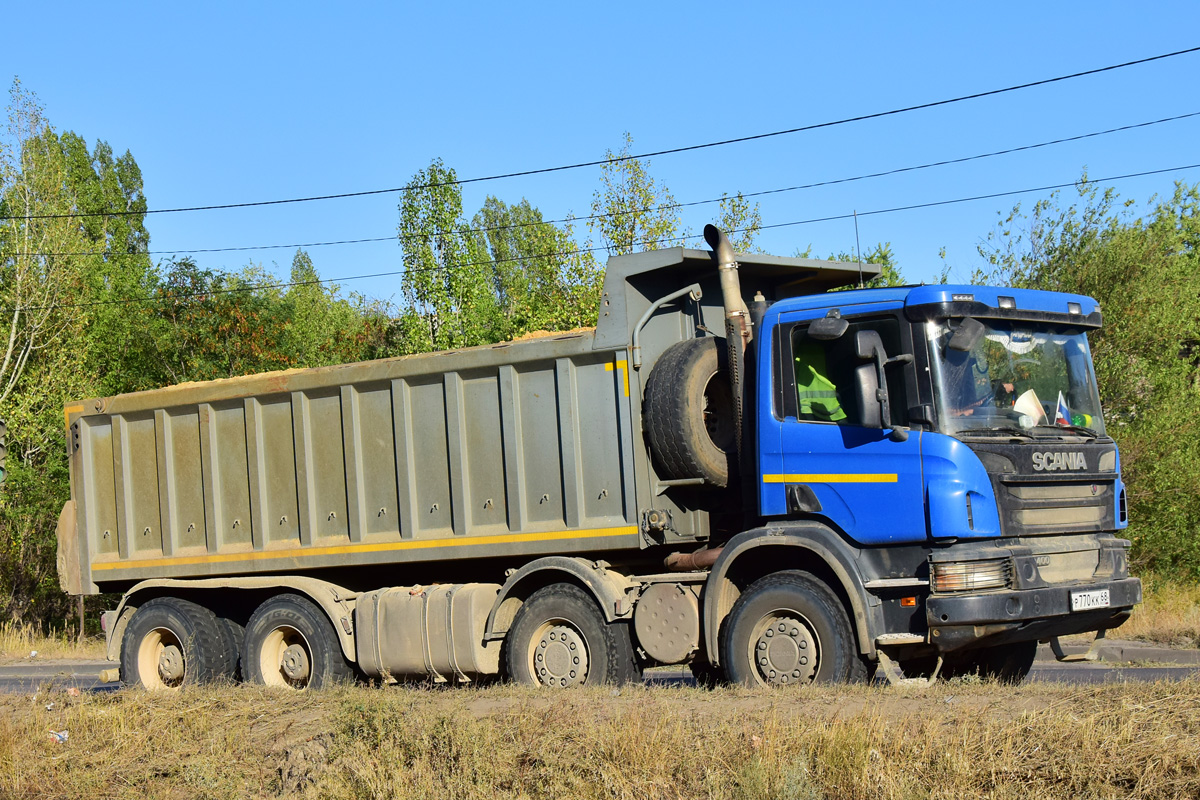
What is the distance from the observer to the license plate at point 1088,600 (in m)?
7.88

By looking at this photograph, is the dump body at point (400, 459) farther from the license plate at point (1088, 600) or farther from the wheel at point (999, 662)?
the license plate at point (1088, 600)

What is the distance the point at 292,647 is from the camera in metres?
11.3

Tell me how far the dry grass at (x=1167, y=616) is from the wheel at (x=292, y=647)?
8861 mm

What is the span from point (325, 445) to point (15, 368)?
18093mm

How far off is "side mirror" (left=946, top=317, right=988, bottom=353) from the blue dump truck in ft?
0.06

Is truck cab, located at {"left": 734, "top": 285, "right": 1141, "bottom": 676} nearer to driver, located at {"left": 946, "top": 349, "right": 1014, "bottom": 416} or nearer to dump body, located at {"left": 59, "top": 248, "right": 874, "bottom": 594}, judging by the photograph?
driver, located at {"left": 946, "top": 349, "right": 1014, "bottom": 416}

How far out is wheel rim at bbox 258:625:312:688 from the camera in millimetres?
11195

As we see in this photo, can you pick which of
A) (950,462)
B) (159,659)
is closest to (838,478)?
(950,462)

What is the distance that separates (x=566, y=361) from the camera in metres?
9.62

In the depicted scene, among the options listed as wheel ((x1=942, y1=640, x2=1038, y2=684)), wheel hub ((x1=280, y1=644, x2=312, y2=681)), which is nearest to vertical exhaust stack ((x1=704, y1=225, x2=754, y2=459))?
wheel ((x1=942, y1=640, x2=1038, y2=684))

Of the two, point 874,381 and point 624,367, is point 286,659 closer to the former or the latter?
point 624,367

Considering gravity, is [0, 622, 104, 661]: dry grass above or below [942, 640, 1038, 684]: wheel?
below

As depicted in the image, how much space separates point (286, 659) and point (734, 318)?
5396 millimetres

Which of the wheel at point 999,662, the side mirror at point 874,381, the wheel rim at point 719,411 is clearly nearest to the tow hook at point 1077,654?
the wheel at point 999,662
